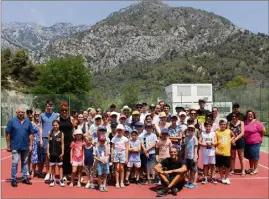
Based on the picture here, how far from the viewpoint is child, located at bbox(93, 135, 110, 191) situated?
28.5ft

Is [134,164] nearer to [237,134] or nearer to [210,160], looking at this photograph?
[210,160]

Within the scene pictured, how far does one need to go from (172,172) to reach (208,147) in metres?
1.42

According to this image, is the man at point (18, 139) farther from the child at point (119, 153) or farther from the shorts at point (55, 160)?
the child at point (119, 153)

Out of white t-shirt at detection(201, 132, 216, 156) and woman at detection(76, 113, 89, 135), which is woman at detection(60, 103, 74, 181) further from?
white t-shirt at detection(201, 132, 216, 156)

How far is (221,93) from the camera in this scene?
25.2 meters

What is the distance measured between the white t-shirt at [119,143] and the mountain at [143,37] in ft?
312

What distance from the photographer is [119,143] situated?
8.81 meters

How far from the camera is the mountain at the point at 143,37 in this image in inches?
4333

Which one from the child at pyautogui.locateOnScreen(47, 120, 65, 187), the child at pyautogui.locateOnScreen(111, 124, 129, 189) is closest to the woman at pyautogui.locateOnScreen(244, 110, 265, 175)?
the child at pyautogui.locateOnScreen(111, 124, 129, 189)

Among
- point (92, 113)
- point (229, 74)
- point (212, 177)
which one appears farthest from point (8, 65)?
point (229, 74)

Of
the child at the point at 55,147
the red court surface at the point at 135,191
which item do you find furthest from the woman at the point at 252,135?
the child at the point at 55,147

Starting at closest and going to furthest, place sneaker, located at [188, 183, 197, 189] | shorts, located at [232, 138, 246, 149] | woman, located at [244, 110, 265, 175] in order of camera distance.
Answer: sneaker, located at [188, 183, 197, 189] → shorts, located at [232, 138, 246, 149] → woman, located at [244, 110, 265, 175]

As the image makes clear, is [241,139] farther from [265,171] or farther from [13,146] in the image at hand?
[13,146]

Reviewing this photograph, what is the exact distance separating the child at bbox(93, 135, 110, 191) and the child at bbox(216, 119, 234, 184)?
2596mm
